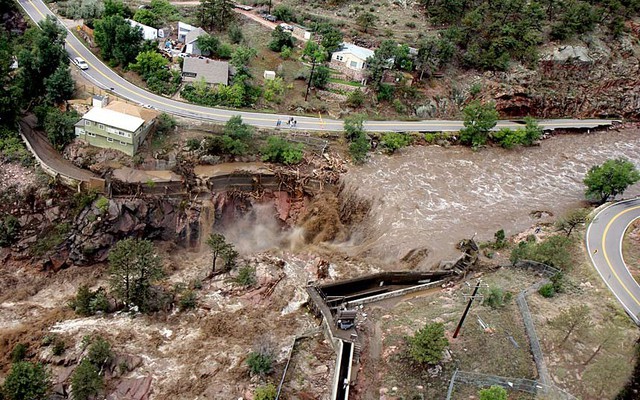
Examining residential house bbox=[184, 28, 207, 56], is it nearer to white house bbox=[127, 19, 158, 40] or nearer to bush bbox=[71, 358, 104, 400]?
white house bbox=[127, 19, 158, 40]

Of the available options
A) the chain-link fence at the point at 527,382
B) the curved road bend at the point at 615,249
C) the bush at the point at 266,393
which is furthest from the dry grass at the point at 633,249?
the bush at the point at 266,393

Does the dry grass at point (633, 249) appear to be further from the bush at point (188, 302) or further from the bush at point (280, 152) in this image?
the bush at point (188, 302)

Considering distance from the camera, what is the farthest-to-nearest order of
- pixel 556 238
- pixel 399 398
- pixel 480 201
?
1. pixel 480 201
2. pixel 556 238
3. pixel 399 398

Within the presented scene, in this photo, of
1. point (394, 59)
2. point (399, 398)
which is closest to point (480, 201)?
point (394, 59)

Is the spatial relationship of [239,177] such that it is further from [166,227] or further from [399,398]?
[399,398]

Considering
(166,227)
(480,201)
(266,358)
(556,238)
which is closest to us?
(266,358)

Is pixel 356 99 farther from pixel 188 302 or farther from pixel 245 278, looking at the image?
pixel 188 302
